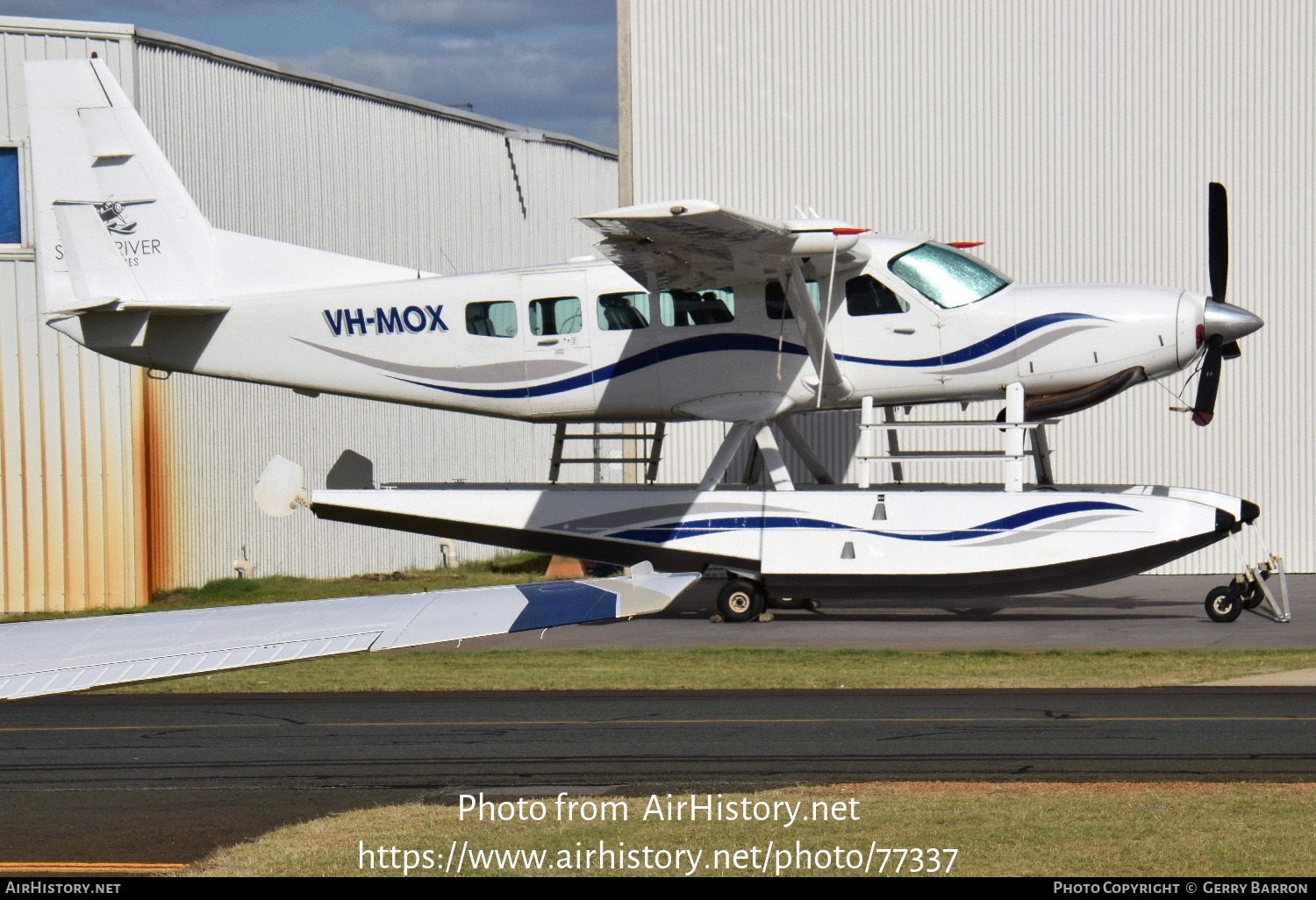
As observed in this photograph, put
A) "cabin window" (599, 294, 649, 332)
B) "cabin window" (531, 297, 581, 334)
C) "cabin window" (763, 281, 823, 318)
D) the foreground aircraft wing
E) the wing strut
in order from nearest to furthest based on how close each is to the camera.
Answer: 1. the foreground aircraft wing
2. the wing strut
3. "cabin window" (763, 281, 823, 318)
4. "cabin window" (599, 294, 649, 332)
5. "cabin window" (531, 297, 581, 334)

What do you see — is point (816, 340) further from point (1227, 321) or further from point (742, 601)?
point (1227, 321)

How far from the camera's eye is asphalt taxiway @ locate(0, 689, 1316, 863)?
7.69 metres

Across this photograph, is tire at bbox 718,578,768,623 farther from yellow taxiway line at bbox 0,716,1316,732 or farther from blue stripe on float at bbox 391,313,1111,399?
yellow taxiway line at bbox 0,716,1316,732

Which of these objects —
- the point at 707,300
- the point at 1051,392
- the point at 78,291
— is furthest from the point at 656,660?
the point at 78,291

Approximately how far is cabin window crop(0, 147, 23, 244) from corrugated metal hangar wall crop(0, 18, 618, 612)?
21cm

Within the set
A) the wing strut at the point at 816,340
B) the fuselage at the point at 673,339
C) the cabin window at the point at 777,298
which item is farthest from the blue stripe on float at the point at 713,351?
the cabin window at the point at 777,298

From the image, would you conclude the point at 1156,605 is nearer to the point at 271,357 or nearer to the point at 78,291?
the point at 271,357

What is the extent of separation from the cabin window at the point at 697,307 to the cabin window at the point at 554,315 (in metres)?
1.06

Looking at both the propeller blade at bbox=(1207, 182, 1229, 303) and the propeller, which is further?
the propeller blade at bbox=(1207, 182, 1229, 303)

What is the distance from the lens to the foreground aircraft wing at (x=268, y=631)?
428cm

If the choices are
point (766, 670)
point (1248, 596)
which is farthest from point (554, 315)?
point (1248, 596)

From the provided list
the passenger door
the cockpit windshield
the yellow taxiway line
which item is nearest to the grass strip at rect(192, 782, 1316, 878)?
the yellow taxiway line

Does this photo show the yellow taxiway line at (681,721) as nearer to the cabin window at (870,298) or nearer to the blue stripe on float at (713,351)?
the blue stripe on float at (713,351)

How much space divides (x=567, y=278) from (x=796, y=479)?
769cm
